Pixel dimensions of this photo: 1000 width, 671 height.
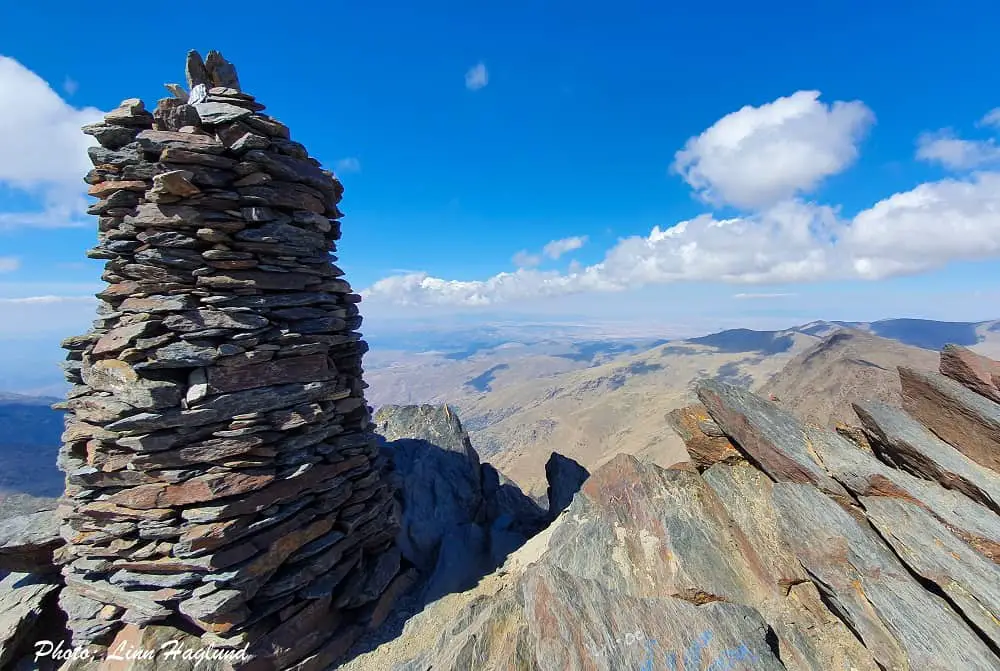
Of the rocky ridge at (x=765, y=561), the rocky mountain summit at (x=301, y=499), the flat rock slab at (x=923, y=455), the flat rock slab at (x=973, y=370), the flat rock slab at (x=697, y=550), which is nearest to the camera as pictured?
the rocky ridge at (x=765, y=561)

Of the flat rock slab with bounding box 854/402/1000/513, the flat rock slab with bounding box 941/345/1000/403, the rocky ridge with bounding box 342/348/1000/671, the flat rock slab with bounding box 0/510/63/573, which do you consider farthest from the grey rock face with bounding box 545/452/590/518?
the flat rock slab with bounding box 0/510/63/573

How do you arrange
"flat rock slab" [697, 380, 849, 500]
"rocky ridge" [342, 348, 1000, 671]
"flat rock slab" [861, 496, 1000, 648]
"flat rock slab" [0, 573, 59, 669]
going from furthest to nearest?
"flat rock slab" [697, 380, 849, 500], "flat rock slab" [0, 573, 59, 669], "rocky ridge" [342, 348, 1000, 671], "flat rock slab" [861, 496, 1000, 648]

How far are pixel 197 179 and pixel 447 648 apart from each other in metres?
16.6

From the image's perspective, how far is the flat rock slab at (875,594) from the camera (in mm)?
9102

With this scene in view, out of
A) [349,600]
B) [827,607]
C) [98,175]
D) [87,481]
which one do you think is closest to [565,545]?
[827,607]

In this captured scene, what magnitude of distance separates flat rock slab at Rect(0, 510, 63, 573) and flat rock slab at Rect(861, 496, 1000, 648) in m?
27.0

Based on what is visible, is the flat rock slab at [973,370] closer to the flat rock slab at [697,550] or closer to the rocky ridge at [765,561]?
the rocky ridge at [765,561]

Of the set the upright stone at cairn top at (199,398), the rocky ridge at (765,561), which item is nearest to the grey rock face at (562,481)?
the rocky ridge at (765,561)

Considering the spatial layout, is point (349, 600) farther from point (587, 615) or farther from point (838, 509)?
point (838, 509)

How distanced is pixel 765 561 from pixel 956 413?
835 cm

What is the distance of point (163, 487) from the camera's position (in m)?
14.2

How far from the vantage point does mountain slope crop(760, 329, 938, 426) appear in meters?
109

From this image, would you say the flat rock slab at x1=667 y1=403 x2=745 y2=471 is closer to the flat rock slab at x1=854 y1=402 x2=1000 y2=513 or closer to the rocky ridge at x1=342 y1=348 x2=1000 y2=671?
the rocky ridge at x1=342 y1=348 x2=1000 y2=671

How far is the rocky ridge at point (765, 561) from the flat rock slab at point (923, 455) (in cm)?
5
